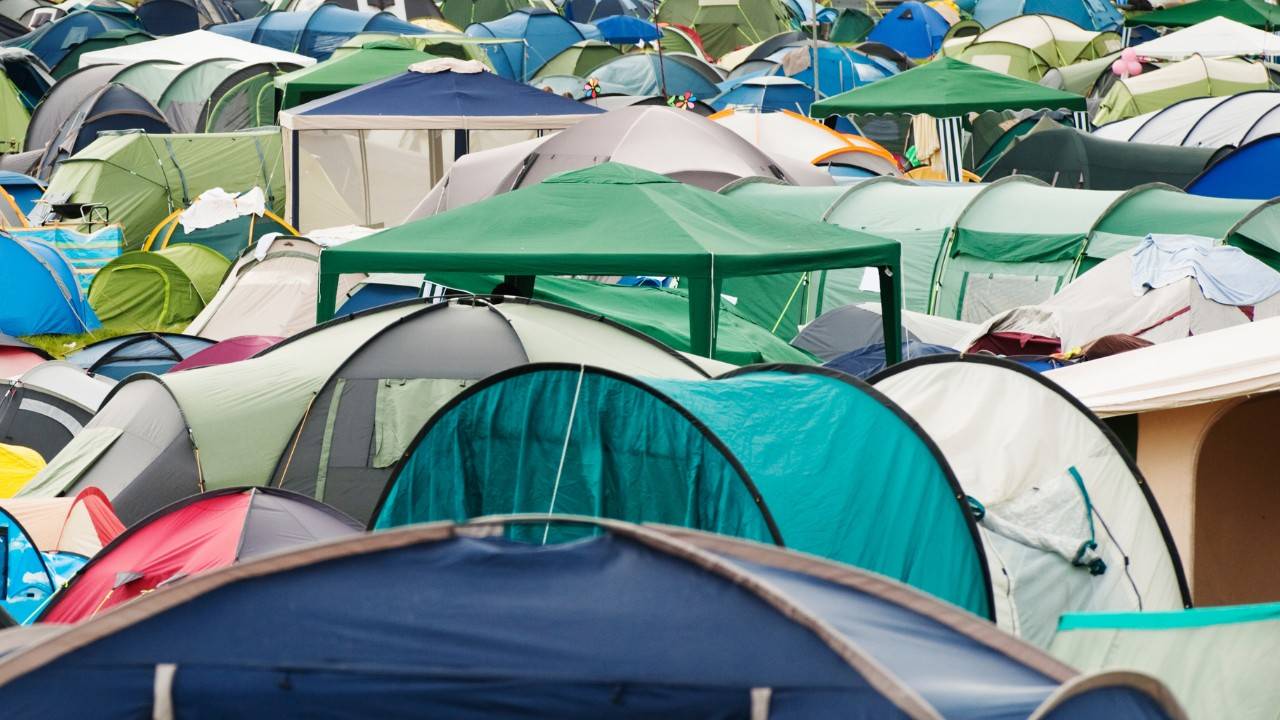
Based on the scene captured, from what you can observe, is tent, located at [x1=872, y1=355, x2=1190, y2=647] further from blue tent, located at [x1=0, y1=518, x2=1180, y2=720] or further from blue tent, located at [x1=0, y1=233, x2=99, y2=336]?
blue tent, located at [x1=0, y1=233, x2=99, y2=336]

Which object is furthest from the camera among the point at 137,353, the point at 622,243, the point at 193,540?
the point at 137,353

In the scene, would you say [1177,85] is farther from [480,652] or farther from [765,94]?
[480,652]

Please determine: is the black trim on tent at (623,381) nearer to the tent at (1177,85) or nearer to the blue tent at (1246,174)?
the blue tent at (1246,174)

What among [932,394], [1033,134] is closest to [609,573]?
[932,394]

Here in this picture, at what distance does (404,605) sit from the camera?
127 inches

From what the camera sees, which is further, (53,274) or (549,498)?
(53,274)

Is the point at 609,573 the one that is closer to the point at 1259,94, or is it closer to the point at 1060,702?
the point at 1060,702

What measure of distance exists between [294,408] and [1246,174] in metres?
10.3

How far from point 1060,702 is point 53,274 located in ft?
42.9

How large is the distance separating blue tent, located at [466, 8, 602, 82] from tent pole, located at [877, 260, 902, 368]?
841 inches

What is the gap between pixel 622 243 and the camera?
27.8 ft

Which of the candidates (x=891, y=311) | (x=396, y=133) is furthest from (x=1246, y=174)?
(x=396, y=133)

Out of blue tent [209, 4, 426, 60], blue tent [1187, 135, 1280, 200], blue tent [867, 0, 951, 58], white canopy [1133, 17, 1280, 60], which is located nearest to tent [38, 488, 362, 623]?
blue tent [1187, 135, 1280, 200]

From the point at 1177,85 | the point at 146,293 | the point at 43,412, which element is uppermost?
the point at 1177,85
